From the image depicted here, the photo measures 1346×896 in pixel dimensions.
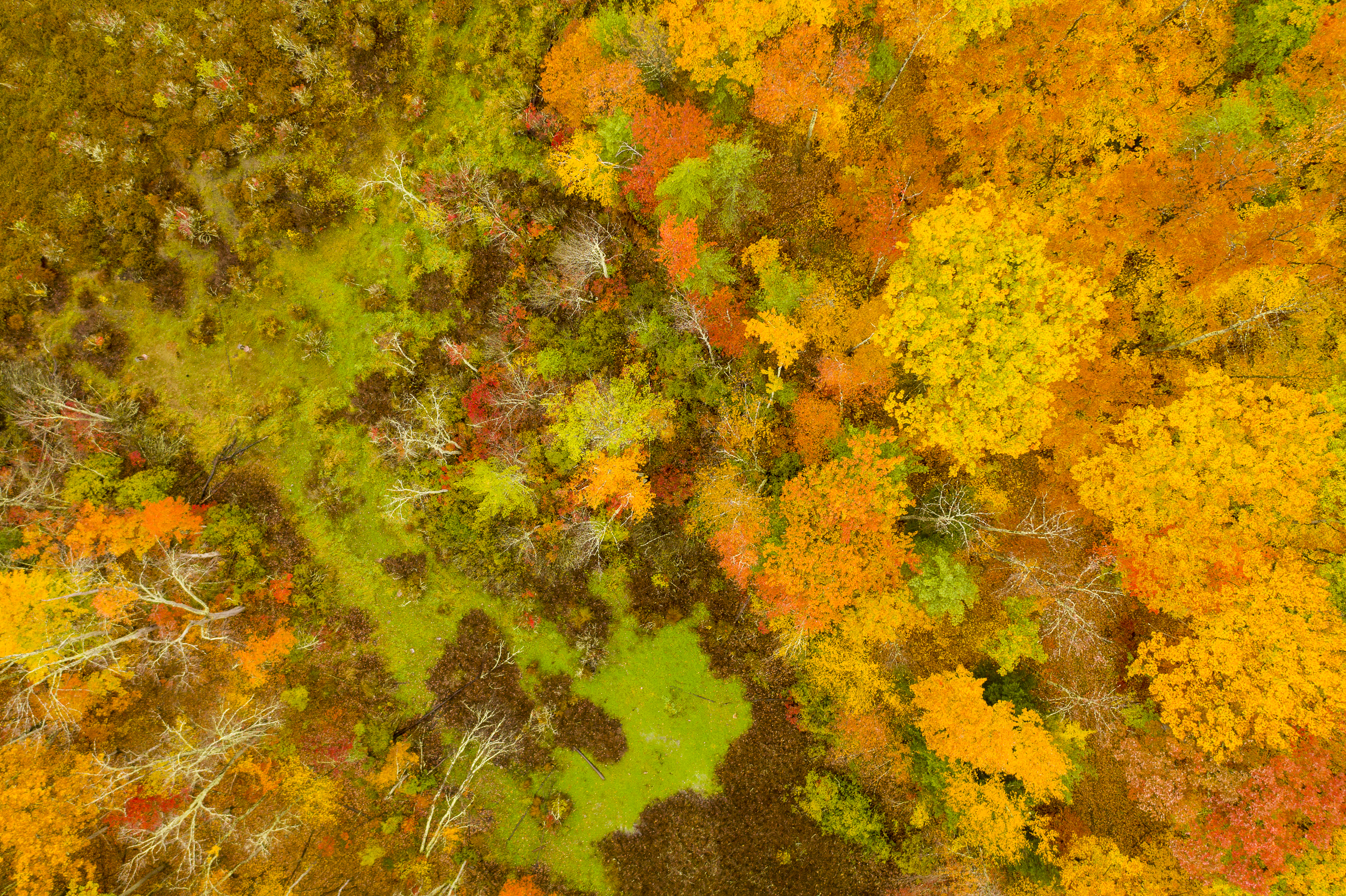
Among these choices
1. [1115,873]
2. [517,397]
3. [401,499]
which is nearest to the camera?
[1115,873]

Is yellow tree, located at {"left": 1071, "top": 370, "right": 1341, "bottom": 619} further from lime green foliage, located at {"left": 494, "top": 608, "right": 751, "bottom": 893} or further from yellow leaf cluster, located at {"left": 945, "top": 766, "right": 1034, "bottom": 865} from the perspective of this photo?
lime green foliage, located at {"left": 494, "top": 608, "right": 751, "bottom": 893}

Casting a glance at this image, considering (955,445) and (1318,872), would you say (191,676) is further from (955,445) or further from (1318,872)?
(1318,872)

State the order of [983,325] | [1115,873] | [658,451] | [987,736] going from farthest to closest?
1. [658,451]
2. [1115,873]
3. [987,736]
4. [983,325]

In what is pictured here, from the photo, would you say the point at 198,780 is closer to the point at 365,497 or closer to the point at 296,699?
the point at 296,699

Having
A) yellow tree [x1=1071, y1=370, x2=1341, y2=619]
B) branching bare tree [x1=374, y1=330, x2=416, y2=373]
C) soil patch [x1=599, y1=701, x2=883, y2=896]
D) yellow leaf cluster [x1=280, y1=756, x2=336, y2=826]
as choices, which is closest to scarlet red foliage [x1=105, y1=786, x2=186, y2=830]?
yellow leaf cluster [x1=280, y1=756, x2=336, y2=826]

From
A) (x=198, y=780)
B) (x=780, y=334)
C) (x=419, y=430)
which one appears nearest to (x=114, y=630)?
(x=198, y=780)
